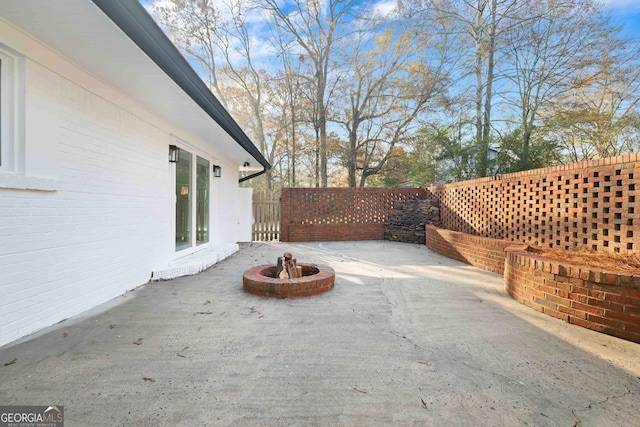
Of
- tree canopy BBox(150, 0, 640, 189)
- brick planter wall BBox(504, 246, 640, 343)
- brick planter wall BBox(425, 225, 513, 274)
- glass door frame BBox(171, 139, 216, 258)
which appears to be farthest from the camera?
tree canopy BBox(150, 0, 640, 189)

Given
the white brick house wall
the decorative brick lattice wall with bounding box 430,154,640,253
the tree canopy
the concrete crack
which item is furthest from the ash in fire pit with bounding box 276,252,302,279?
the tree canopy

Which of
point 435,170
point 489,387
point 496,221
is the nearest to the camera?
point 489,387

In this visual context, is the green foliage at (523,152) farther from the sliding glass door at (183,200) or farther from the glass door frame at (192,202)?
the sliding glass door at (183,200)

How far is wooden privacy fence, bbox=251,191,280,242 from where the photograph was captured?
9633 mm

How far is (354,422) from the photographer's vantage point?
57.8 inches

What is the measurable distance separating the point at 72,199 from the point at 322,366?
9.57 feet

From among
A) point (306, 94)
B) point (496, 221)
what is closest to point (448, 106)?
point (306, 94)

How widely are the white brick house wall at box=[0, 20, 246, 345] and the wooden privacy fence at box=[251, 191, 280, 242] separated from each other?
17.4 feet

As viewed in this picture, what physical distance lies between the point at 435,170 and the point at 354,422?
428 inches

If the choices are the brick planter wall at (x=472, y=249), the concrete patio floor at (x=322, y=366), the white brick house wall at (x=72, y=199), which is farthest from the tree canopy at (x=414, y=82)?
the white brick house wall at (x=72, y=199)

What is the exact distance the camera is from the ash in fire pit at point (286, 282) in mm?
3492

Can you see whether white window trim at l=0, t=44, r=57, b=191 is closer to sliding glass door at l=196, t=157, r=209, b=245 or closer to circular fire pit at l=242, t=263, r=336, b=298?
circular fire pit at l=242, t=263, r=336, b=298

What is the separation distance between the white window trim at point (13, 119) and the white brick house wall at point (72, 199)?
0.02m

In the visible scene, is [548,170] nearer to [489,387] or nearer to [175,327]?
[489,387]
